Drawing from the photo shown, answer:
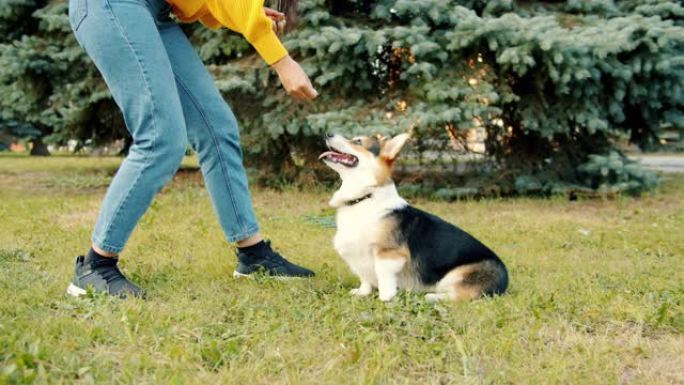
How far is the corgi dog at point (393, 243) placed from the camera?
11.6 feet

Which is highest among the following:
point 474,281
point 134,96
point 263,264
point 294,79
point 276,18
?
point 276,18

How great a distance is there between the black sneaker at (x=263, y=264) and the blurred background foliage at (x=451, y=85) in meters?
3.16

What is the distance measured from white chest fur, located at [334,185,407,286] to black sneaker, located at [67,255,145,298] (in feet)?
3.28

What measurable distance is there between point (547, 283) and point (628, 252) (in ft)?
4.76

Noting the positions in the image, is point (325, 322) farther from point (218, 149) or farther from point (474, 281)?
point (218, 149)

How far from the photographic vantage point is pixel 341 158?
3.76m

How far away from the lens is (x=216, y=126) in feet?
12.1

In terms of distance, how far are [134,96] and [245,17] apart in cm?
59

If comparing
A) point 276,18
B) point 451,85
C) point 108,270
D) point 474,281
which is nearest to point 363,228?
point 474,281

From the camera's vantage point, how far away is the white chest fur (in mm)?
3602

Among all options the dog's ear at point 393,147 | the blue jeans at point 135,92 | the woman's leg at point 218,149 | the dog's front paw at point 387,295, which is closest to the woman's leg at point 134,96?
the blue jeans at point 135,92

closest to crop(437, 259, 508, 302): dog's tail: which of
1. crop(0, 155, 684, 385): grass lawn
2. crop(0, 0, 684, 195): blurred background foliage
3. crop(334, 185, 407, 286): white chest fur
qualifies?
crop(0, 155, 684, 385): grass lawn

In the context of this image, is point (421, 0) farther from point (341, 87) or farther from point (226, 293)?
point (226, 293)

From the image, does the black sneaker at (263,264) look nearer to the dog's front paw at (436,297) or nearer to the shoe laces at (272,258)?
the shoe laces at (272,258)
